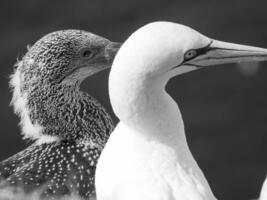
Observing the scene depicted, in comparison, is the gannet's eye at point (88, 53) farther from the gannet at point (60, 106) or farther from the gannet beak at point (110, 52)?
the gannet beak at point (110, 52)

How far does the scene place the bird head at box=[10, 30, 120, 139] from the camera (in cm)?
823

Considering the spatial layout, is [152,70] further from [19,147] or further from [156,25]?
[19,147]

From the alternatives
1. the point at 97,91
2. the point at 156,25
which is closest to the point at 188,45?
the point at 156,25

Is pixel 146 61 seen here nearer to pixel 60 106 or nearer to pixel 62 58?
pixel 62 58

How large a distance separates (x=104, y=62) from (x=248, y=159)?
175 inches

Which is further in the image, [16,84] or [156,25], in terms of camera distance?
[16,84]

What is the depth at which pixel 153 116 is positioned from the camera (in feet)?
19.9

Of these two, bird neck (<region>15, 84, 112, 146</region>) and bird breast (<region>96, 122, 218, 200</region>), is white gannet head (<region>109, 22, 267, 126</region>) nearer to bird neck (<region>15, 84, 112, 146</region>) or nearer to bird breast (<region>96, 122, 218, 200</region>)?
bird breast (<region>96, 122, 218, 200</region>)

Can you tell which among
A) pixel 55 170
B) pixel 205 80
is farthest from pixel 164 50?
pixel 205 80

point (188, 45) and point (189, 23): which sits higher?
point (188, 45)

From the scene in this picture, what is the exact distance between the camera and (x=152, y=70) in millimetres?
5906

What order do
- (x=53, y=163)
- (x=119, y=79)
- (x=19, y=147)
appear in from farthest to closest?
1. (x=19, y=147)
2. (x=53, y=163)
3. (x=119, y=79)

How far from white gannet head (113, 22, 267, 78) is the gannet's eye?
2.31 meters

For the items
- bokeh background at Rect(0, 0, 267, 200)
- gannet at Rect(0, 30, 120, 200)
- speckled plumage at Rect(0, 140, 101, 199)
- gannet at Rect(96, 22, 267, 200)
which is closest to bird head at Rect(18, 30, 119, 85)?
gannet at Rect(0, 30, 120, 200)
